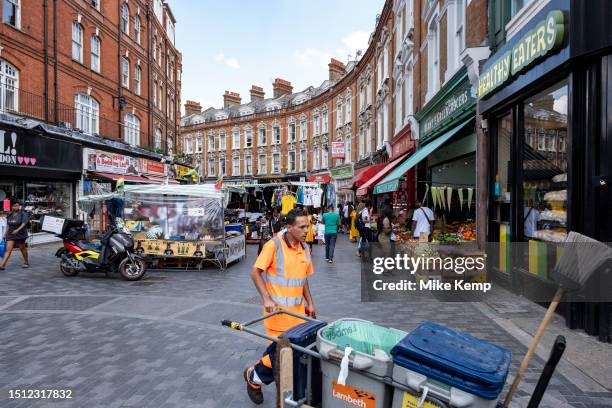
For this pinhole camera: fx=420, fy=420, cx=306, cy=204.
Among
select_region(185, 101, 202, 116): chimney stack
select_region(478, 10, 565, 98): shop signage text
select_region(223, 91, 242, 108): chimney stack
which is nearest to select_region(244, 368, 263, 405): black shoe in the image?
select_region(478, 10, 565, 98): shop signage text

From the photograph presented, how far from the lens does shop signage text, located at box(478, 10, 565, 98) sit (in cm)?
544

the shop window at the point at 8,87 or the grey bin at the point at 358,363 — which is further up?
the shop window at the point at 8,87

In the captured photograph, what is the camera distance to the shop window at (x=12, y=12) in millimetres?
15211

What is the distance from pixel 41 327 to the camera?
5957 millimetres

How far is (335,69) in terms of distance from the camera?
1638 inches

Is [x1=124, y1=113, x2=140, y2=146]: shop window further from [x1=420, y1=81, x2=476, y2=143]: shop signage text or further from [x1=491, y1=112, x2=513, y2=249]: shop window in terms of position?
[x1=491, y1=112, x2=513, y2=249]: shop window

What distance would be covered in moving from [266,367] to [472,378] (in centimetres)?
188

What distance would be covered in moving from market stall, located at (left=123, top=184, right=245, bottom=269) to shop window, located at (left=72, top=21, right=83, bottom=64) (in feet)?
39.0

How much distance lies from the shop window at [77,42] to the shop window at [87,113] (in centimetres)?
174

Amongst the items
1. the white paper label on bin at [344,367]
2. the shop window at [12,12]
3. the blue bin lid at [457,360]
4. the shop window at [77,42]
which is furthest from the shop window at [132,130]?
the blue bin lid at [457,360]

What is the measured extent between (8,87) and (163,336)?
576 inches

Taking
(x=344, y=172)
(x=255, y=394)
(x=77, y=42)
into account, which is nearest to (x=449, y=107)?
(x=255, y=394)

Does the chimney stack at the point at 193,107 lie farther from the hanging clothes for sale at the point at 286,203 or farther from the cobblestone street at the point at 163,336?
the cobblestone street at the point at 163,336

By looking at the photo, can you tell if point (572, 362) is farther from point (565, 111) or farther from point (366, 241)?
point (366, 241)
